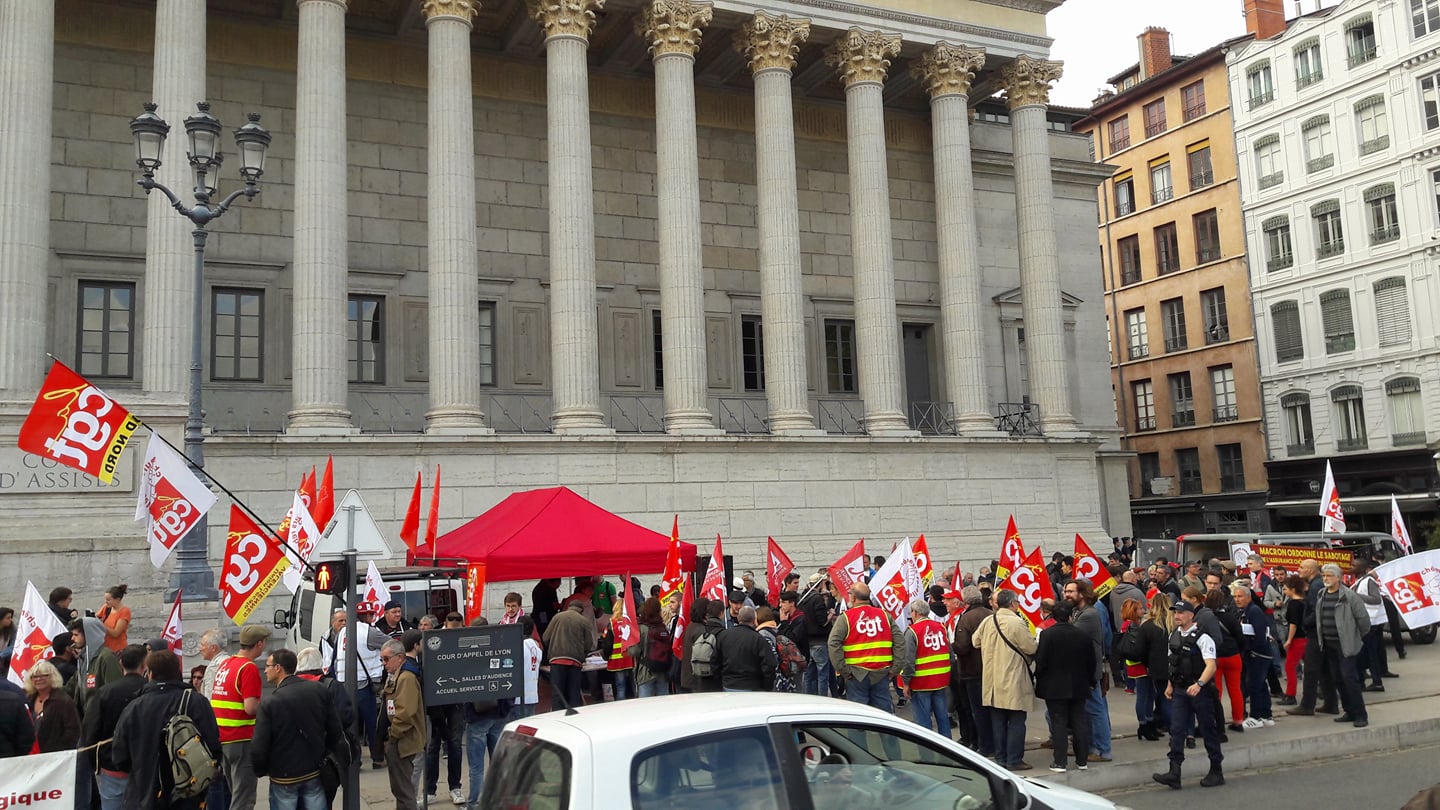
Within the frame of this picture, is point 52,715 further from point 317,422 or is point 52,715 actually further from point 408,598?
point 317,422

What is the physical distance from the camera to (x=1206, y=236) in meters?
50.0

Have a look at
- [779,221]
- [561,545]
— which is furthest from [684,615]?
[779,221]

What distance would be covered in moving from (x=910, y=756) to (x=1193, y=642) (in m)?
7.01

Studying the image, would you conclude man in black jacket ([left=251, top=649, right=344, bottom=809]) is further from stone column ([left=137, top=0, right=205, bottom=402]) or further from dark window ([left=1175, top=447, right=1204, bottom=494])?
dark window ([left=1175, top=447, right=1204, bottom=494])

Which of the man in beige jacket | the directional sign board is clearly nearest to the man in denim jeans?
the man in beige jacket

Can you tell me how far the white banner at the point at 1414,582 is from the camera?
50.4 feet

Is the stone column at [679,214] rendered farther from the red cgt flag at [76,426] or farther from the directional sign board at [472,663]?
the directional sign board at [472,663]

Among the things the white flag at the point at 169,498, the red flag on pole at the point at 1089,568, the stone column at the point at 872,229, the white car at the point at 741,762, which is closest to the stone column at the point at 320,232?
the white flag at the point at 169,498

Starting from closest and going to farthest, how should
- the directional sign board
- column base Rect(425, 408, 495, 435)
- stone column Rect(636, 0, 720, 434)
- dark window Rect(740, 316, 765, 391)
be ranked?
the directional sign board, column base Rect(425, 408, 495, 435), stone column Rect(636, 0, 720, 434), dark window Rect(740, 316, 765, 391)

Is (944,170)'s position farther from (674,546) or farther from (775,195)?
(674,546)

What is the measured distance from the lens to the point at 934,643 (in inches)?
504

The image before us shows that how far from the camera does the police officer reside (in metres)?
11.5

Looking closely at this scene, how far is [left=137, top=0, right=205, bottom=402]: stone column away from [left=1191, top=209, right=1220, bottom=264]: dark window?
42098 mm

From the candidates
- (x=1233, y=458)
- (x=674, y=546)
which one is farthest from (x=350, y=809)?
(x=1233, y=458)
